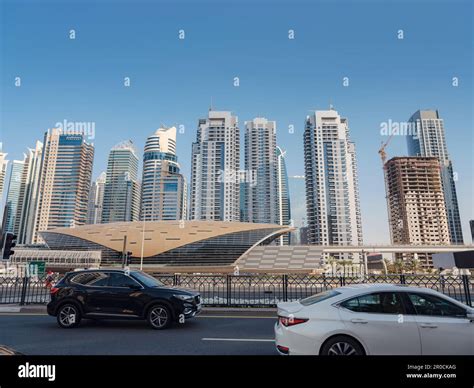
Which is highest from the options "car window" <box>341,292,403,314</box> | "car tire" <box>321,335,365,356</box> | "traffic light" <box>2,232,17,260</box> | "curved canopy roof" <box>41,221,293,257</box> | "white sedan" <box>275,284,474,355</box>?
"curved canopy roof" <box>41,221,293,257</box>

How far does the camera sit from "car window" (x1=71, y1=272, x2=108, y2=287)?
9.05 metres

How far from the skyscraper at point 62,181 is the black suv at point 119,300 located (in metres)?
141

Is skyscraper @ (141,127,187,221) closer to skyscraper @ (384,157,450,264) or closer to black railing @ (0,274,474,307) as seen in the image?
skyscraper @ (384,157,450,264)

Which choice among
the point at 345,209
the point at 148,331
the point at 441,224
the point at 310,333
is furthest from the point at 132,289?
the point at 441,224

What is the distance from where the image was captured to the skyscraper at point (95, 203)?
165413 millimetres

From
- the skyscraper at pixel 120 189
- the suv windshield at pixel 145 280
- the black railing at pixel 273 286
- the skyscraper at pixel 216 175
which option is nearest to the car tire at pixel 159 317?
the suv windshield at pixel 145 280

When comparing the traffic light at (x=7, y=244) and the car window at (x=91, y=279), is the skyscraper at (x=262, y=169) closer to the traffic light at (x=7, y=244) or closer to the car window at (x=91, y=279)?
the traffic light at (x=7, y=244)

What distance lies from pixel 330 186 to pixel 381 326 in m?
118

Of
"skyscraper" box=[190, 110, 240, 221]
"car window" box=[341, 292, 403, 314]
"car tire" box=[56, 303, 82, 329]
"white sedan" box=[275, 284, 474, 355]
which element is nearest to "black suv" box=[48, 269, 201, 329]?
"car tire" box=[56, 303, 82, 329]

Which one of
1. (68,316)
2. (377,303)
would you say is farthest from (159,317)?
(377,303)

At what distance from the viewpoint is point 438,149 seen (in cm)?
14875

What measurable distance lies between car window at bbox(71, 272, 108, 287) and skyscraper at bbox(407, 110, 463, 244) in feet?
503

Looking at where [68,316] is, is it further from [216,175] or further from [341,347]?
[216,175]

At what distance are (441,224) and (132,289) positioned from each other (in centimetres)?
14383
